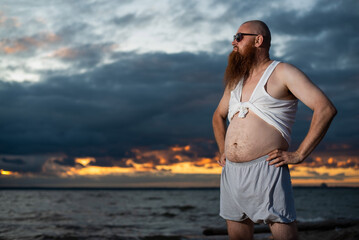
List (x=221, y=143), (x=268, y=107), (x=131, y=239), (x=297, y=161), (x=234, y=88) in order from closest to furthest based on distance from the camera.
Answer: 1. (x=297, y=161)
2. (x=268, y=107)
3. (x=234, y=88)
4. (x=221, y=143)
5. (x=131, y=239)

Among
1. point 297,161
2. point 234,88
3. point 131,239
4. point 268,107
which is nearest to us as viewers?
point 297,161

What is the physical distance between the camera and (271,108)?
9.90 feet

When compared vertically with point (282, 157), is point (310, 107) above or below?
above

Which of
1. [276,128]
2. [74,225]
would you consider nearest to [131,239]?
[74,225]

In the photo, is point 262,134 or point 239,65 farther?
point 239,65

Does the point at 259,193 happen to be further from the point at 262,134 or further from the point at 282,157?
the point at 262,134

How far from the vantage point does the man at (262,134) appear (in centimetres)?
284

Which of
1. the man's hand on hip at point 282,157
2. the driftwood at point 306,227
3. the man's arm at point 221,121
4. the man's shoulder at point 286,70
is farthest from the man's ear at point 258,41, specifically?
the driftwood at point 306,227

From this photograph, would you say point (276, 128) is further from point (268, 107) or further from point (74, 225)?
point (74, 225)

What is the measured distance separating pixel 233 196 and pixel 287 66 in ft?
3.82

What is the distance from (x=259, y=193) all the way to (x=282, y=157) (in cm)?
34

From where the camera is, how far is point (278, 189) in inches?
114

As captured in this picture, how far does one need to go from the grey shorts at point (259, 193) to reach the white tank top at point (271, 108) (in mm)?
285

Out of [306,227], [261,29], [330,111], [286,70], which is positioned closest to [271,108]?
[286,70]
